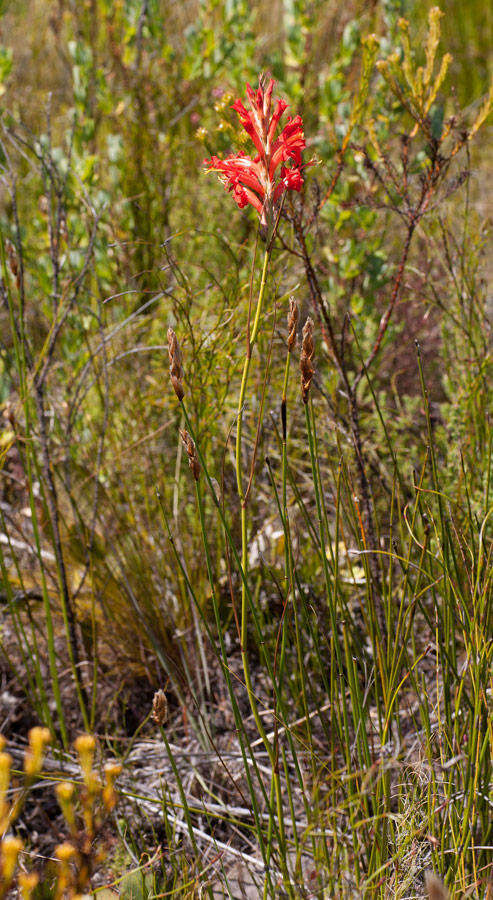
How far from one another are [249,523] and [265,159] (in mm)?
810

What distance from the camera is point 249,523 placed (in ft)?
4.40

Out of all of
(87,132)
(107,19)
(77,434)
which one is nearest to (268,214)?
(77,434)

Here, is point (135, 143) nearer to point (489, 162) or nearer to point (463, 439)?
point (463, 439)

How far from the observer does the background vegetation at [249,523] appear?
800 mm

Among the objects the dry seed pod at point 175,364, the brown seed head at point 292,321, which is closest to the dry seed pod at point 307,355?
the brown seed head at point 292,321

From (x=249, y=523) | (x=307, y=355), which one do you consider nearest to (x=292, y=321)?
(x=307, y=355)

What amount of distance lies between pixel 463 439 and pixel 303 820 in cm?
76

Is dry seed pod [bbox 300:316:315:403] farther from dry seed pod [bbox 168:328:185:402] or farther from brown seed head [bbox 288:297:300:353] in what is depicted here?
dry seed pod [bbox 168:328:185:402]

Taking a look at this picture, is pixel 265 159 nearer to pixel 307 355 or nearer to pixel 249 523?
pixel 307 355

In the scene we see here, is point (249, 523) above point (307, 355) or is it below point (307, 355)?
below

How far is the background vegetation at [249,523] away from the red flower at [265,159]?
110 mm

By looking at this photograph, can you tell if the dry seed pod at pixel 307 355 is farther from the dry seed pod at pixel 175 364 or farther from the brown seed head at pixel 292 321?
the dry seed pod at pixel 175 364

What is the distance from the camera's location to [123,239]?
206 cm

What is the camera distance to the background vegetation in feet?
2.62
